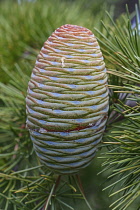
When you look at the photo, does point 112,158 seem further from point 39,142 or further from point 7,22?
point 7,22

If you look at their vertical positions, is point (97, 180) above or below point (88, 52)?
below

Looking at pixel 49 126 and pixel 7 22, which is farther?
pixel 7 22

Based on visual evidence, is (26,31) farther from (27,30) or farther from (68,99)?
(68,99)

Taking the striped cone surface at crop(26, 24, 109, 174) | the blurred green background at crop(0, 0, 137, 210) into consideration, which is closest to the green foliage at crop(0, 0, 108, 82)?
the blurred green background at crop(0, 0, 137, 210)

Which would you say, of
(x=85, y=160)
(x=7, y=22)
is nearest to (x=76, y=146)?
(x=85, y=160)

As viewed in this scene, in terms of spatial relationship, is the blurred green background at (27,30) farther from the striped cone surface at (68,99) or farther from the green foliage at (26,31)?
the striped cone surface at (68,99)

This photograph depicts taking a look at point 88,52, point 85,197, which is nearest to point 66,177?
point 85,197

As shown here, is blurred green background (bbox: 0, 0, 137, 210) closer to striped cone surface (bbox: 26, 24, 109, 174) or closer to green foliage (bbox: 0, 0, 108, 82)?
green foliage (bbox: 0, 0, 108, 82)

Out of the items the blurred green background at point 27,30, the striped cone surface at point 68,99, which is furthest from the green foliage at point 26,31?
the striped cone surface at point 68,99
